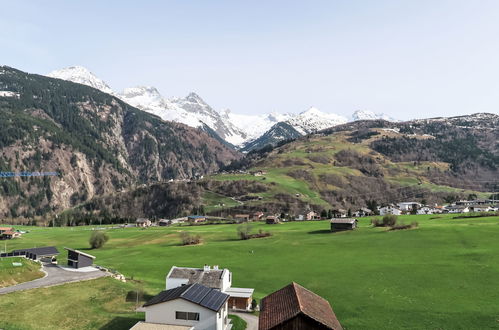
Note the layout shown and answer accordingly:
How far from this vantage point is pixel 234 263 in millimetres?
98000

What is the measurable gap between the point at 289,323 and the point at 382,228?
101109 millimetres

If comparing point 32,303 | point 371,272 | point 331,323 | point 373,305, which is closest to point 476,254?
point 371,272

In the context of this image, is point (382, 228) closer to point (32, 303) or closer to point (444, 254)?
point (444, 254)

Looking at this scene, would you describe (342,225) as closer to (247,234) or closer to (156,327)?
(247,234)

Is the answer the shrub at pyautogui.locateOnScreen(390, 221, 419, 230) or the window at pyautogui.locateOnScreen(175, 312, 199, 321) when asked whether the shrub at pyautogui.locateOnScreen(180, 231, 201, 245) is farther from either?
the window at pyautogui.locateOnScreen(175, 312, 199, 321)

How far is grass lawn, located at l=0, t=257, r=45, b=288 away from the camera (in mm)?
78688

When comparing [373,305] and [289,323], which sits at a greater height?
[289,323]

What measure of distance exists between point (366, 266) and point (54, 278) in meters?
65.2

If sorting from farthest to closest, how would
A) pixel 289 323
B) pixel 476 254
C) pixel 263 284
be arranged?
pixel 476 254 → pixel 263 284 → pixel 289 323

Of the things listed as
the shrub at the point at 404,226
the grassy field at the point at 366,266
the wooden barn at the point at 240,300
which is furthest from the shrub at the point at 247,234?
the wooden barn at the point at 240,300

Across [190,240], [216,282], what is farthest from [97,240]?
[216,282]

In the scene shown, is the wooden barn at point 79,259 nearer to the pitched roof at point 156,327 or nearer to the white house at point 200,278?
the white house at point 200,278

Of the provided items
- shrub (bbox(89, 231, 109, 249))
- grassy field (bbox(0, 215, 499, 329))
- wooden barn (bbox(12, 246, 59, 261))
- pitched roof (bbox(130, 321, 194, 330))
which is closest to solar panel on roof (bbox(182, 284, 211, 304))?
pitched roof (bbox(130, 321, 194, 330))

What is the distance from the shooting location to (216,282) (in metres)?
71.3
